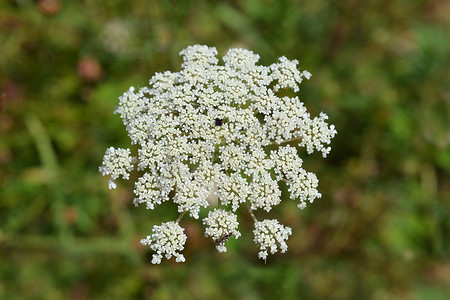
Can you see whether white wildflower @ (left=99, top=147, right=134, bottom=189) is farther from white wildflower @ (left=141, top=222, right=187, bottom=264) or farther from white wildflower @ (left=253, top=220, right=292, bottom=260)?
white wildflower @ (left=253, top=220, right=292, bottom=260)

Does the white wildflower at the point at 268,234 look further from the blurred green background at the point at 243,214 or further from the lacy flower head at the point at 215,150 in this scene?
the blurred green background at the point at 243,214

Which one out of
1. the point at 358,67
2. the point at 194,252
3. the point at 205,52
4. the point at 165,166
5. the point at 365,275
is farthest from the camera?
the point at 358,67

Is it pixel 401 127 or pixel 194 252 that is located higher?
pixel 401 127

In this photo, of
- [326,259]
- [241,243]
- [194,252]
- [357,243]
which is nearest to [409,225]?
[357,243]

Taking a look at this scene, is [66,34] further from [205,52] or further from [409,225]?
[409,225]

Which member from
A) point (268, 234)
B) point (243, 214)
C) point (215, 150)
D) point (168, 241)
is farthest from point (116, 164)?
point (243, 214)

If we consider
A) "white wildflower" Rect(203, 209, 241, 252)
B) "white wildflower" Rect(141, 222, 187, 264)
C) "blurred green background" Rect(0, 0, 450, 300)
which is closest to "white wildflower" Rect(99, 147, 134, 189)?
"white wildflower" Rect(141, 222, 187, 264)

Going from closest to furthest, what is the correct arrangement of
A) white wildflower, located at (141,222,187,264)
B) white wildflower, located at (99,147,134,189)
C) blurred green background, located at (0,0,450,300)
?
white wildflower, located at (141,222,187,264)
white wildflower, located at (99,147,134,189)
blurred green background, located at (0,0,450,300)
